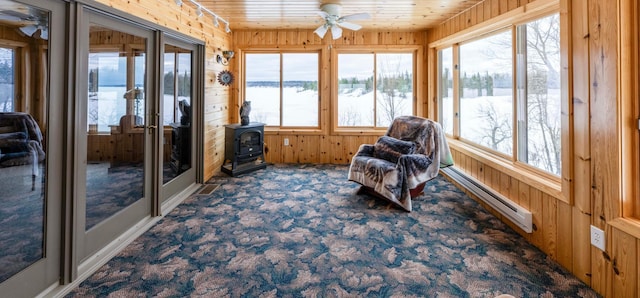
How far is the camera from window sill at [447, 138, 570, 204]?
7.62 feet

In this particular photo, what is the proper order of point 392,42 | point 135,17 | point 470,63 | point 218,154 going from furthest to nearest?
point 392,42 < point 218,154 < point 470,63 < point 135,17

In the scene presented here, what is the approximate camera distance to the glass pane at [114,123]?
7.55 ft

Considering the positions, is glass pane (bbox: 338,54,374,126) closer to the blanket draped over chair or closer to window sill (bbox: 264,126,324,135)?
window sill (bbox: 264,126,324,135)

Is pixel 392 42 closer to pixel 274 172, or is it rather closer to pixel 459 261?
pixel 274 172

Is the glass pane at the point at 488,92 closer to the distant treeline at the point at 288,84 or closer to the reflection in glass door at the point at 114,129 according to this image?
the distant treeline at the point at 288,84

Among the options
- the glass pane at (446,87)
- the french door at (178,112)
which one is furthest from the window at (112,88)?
the glass pane at (446,87)

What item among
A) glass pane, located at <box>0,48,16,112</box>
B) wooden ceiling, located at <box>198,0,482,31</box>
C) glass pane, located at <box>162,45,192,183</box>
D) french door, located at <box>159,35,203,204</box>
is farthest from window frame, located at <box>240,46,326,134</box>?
glass pane, located at <box>0,48,16,112</box>

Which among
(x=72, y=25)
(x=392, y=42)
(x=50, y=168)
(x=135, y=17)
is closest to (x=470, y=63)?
(x=392, y=42)

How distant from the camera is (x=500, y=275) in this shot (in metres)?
2.09

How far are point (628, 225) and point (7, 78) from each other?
353cm

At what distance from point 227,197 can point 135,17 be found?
2117mm

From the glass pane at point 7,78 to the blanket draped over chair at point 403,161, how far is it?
3003 mm

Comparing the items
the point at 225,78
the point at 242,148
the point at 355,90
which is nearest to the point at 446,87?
the point at 355,90

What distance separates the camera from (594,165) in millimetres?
1930
